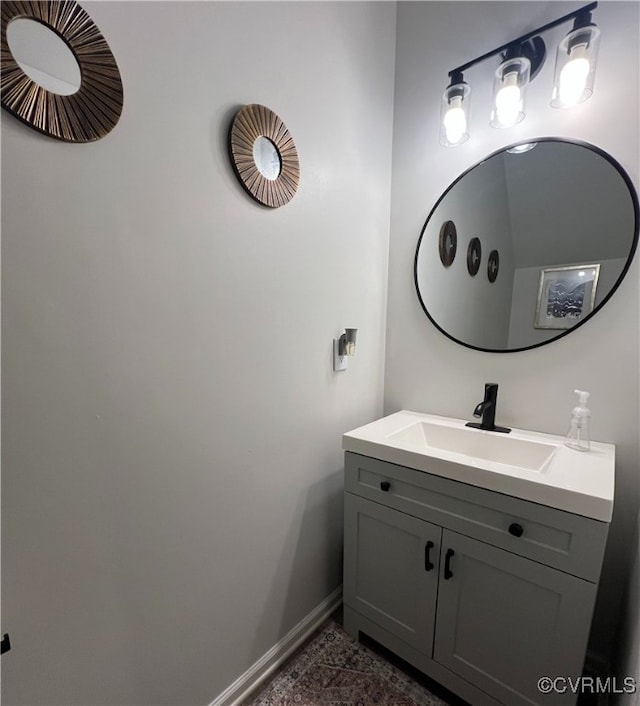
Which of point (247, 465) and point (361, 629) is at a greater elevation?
point (247, 465)

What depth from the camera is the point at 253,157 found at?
931 mm

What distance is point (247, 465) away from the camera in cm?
101

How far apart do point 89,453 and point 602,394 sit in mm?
1554

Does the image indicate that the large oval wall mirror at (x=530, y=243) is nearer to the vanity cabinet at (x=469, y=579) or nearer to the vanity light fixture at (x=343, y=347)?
the vanity light fixture at (x=343, y=347)

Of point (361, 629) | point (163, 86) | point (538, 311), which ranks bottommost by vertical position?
point (361, 629)

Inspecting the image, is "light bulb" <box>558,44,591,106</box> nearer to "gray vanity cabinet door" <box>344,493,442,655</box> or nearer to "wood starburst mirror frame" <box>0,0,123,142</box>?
"wood starburst mirror frame" <box>0,0,123,142</box>

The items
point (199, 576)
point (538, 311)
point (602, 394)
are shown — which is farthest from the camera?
point (538, 311)

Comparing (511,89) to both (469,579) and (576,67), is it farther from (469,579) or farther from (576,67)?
(469,579)

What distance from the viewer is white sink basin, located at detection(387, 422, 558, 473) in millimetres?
1102

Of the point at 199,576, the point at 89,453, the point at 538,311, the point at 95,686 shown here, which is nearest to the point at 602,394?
the point at 538,311

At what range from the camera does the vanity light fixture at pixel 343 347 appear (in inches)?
50.2

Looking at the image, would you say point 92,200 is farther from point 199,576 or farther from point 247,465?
point 199,576

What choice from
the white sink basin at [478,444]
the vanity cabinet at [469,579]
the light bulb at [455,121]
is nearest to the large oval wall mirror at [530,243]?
the light bulb at [455,121]

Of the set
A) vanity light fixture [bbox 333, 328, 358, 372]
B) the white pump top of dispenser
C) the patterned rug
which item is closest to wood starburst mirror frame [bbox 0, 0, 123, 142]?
vanity light fixture [bbox 333, 328, 358, 372]
